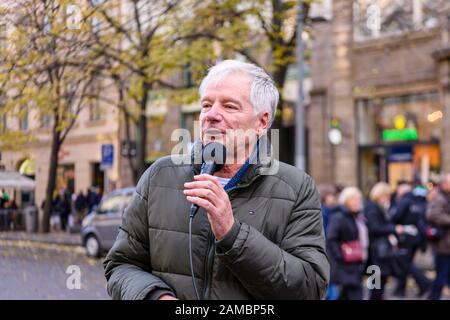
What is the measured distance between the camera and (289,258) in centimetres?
180

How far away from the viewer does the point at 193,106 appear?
3.77m

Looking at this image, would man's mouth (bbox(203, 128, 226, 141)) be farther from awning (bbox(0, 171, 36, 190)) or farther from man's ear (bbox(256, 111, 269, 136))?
awning (bbox(0, 171, 36, 190))

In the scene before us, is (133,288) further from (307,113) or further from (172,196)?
(307,113)

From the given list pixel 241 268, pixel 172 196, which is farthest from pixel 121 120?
pixel 241 268

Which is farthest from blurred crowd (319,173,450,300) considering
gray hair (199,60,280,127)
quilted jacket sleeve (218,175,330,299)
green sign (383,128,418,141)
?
green sign (383,128,418,141)

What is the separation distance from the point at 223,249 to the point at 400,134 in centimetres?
1631

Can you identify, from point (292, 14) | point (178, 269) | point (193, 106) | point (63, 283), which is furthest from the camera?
point (292, 14)

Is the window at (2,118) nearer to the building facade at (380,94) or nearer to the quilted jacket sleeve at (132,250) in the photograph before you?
the quilted jacket sleeve at (132,250)

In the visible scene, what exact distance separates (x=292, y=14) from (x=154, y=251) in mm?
9222

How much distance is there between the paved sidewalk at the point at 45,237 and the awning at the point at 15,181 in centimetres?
19

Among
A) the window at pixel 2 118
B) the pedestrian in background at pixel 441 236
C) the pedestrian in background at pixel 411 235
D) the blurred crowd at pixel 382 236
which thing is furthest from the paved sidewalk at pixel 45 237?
the pedestrian in background at pixel 411 235

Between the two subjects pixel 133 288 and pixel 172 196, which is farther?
pixel 172 196

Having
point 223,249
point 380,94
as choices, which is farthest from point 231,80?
point 380,94

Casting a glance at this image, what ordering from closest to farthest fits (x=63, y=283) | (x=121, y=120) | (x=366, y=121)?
(x=63, y=283) → (x=121, y=120) → (x=366, y=121)
